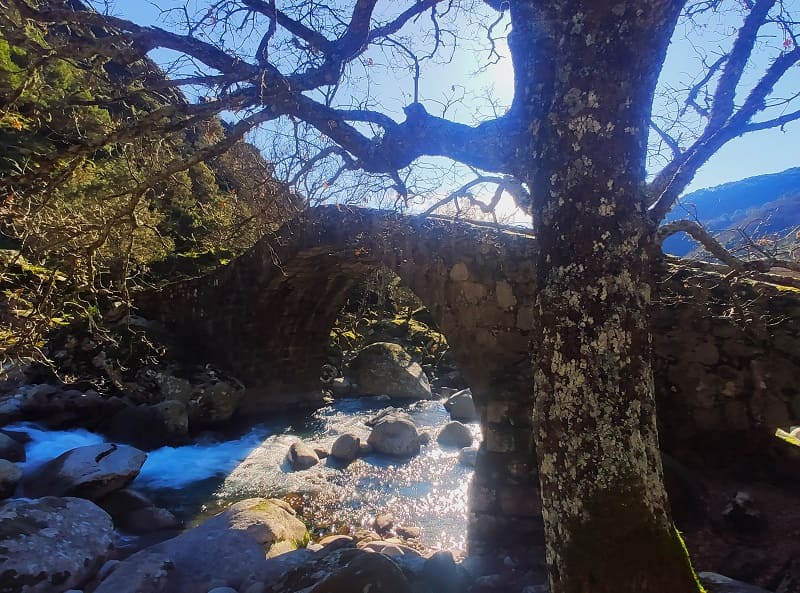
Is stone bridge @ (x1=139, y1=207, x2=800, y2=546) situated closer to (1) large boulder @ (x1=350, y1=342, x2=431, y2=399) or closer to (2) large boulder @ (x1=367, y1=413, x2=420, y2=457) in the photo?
(2) large boulder @ (x1=367, y1=413, x2=420, y2=457)

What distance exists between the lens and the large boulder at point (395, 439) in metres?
7.35

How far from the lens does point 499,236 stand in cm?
489

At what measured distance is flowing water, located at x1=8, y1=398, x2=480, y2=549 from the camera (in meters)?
5.31

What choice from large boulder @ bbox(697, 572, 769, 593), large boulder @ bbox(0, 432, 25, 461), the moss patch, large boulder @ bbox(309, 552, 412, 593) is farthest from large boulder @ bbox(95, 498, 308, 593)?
large boulder @ bbox(0, 432, 25, 461)

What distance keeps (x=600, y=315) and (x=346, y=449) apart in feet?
20.4

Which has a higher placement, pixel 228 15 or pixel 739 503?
pixel 228 15

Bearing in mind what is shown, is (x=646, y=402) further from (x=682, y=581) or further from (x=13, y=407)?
(x=13, y=407)

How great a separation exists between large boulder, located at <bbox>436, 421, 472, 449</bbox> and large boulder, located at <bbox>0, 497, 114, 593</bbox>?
15.9 feet

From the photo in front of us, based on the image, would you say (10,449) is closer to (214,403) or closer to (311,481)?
(311,481)

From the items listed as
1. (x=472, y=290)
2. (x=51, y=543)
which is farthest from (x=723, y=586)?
(x=51, y=543)

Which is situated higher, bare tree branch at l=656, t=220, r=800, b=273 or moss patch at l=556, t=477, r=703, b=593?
bare tree branch at l=656, t=220, r=800, b=273

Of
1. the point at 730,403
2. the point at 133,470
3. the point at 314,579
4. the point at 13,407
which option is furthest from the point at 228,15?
the point at 13,407

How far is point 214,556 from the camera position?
12.4ft

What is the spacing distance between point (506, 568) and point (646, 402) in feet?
8.62
